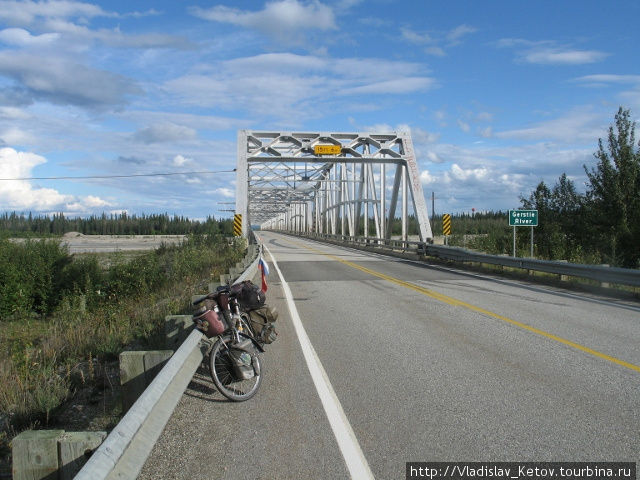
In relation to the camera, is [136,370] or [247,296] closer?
[136,370]

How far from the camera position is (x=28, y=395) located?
579 cm

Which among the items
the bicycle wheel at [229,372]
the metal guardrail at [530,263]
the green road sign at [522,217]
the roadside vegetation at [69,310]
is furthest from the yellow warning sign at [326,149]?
the bicycle wheel at [229,372]

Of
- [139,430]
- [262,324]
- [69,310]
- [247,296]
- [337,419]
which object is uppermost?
[247,296]

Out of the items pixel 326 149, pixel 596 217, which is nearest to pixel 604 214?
pixel 596 217

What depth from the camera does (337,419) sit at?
485cm

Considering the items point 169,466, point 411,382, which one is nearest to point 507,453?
point 411,382

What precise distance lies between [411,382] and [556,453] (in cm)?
206

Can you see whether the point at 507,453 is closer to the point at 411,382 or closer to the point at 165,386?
the point at 411,382

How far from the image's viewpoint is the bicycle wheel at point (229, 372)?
5457 millimetres

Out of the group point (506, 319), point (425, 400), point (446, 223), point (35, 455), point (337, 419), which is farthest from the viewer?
point (446, 223)

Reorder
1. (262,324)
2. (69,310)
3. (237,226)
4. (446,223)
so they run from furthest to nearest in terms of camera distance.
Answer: (237,226)
(446,223)
(69,310)
(262,324)

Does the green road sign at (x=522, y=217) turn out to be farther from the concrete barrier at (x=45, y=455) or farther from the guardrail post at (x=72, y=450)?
the concrete barrier at (x=45, y=455)

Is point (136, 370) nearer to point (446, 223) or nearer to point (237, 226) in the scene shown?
point (446, 223)

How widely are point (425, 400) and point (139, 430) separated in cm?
295
